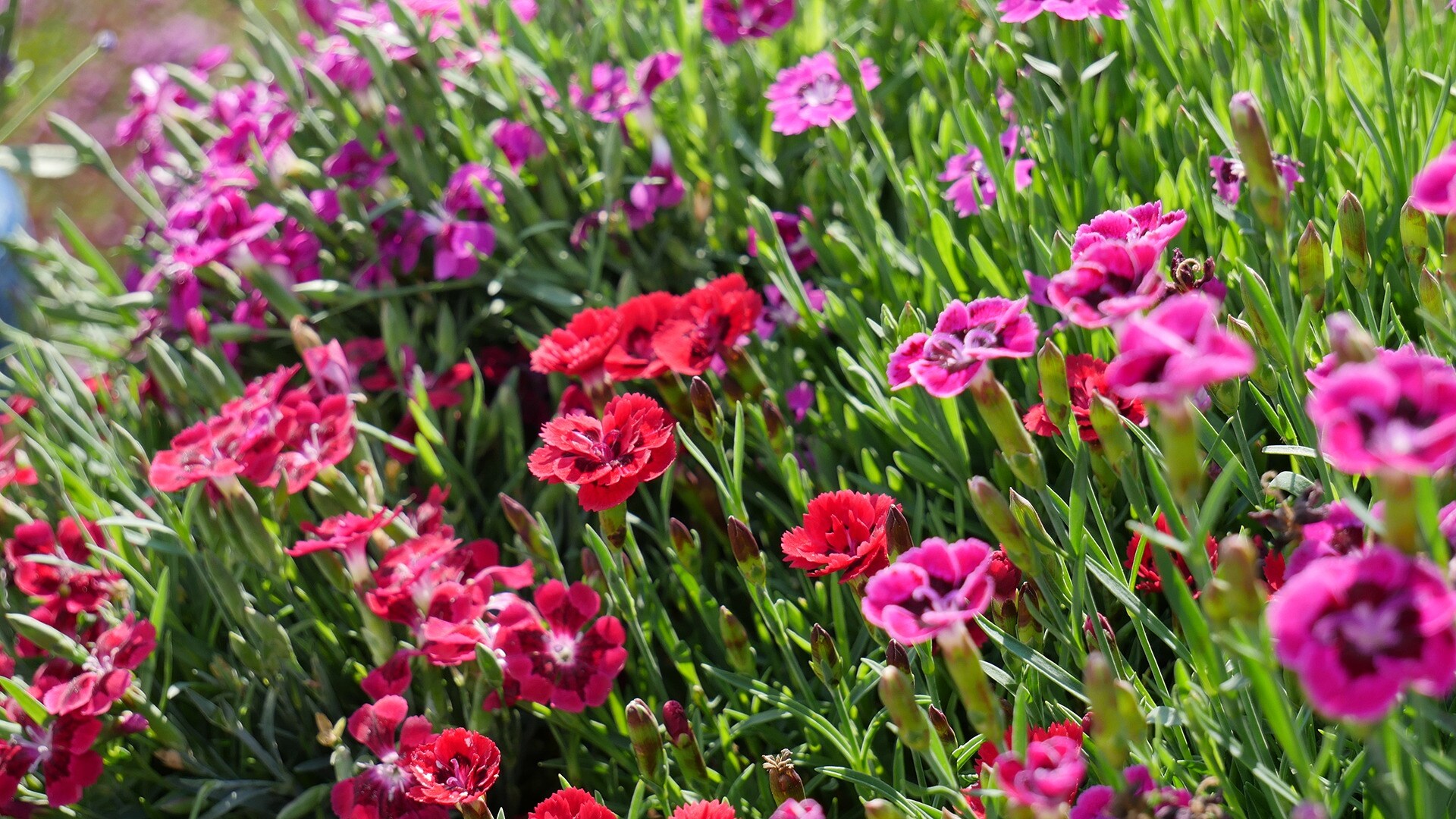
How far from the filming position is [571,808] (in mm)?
1005

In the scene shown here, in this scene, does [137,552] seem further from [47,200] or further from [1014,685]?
[47,200]

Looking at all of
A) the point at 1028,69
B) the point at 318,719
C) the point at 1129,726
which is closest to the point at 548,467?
the point at 318,719

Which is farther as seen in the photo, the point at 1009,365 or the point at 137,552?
the point at 137,552

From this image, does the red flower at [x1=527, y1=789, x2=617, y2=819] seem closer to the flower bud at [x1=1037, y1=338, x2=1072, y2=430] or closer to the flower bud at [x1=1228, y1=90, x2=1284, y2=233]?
the flower bud at [x1=1037, y1=338, x2=1072, y2=430]

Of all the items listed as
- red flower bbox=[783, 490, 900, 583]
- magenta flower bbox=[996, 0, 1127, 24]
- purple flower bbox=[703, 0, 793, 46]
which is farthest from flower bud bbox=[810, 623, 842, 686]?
purple flower bbox=[703, 0, 793, 46]

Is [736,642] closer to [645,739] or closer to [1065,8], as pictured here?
[645,739]

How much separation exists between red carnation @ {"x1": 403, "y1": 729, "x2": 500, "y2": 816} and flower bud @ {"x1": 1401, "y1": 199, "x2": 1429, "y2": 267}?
1006 mm

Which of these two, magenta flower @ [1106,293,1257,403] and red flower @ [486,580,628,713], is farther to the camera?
red flower @ [486,580,628,713]

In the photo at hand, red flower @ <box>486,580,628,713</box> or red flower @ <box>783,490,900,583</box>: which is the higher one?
red flower @ <box>783,490,900,583</box>

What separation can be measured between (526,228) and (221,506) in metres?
0.76

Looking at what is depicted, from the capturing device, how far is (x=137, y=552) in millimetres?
1561

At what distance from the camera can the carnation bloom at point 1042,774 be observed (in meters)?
0.69

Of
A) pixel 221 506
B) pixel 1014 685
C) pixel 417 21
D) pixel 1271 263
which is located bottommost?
pixel 1014 685

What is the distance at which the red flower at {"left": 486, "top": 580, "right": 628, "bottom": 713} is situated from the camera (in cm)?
120
